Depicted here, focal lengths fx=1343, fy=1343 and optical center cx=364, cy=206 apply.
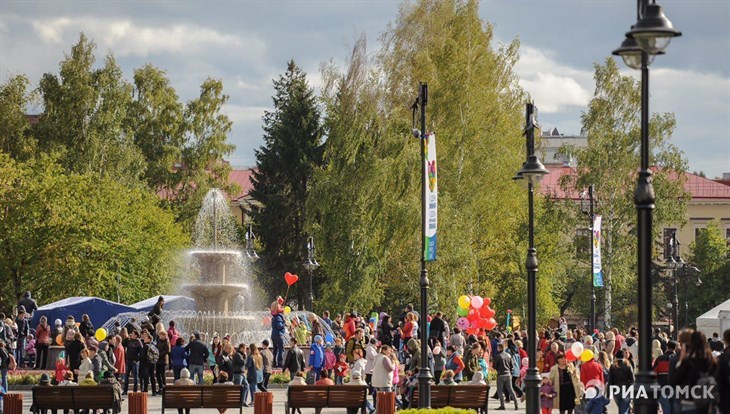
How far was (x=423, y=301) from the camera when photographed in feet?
83.7

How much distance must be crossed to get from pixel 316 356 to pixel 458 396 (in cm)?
655

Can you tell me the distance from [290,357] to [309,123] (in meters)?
45.4

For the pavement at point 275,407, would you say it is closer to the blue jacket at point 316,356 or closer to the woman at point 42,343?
the blue jacket at point 316,356

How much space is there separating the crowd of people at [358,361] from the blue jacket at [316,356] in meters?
0.02

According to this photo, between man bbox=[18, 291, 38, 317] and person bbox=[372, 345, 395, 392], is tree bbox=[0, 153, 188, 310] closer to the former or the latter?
man bbox=[18, 291, 38, 317]

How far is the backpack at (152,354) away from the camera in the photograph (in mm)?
33156

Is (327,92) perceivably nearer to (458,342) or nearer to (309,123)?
(309,123)

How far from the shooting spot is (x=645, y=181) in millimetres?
13828

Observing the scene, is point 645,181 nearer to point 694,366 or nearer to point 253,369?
point 694,366

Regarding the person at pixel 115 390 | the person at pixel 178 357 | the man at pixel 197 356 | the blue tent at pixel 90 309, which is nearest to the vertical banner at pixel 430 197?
the person at pixel 115 390

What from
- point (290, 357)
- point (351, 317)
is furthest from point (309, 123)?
point (290, 357)

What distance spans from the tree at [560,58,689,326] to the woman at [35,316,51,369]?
3534cm

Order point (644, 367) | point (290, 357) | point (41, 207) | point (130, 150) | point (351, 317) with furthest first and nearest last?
1. point (130, 150)
2. point (41, 207)
3. point (351, 317)
4. point (290, 357)
5. point (644, 367)

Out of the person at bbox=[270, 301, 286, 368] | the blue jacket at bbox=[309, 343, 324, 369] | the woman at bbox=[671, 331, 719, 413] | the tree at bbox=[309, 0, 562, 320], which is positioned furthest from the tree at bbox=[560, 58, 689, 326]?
the woman at bbox=[671, 331, 719, 413]
